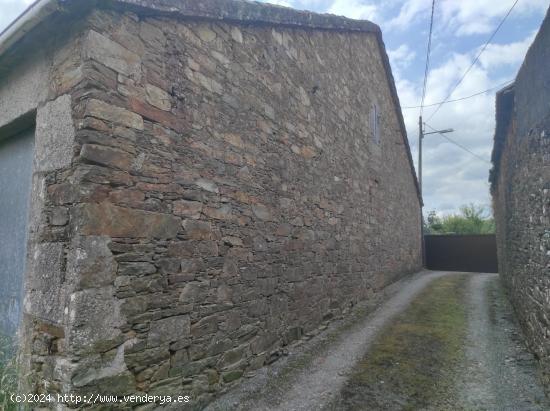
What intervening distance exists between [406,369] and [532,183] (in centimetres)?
272

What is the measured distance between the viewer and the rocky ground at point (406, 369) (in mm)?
3502

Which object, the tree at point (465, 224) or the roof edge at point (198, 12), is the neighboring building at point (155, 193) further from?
the tree at point (465, 224)

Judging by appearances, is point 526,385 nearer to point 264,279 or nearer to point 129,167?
point 264,279

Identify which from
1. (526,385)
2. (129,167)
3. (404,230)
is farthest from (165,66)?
(404,230)

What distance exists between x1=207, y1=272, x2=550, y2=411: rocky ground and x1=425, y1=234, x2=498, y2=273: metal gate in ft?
33.9

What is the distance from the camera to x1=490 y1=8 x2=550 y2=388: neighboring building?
368 cm

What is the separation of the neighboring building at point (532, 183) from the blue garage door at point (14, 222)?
16.6 ft

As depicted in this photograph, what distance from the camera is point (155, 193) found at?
118 inches

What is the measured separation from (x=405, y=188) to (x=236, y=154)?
9.23 m

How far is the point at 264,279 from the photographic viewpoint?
4301 millimetres

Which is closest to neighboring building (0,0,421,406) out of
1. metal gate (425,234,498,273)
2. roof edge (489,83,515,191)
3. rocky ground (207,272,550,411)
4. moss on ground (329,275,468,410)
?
rocky ground (207,272,550,411)

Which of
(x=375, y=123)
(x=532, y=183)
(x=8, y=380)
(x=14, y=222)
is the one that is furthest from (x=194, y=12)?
(x=375, y=123)

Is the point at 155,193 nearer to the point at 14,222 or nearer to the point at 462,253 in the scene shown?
the point at 14,222

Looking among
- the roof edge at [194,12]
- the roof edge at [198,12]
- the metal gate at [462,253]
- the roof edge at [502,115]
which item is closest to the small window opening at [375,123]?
the roof edge at [502,115]
